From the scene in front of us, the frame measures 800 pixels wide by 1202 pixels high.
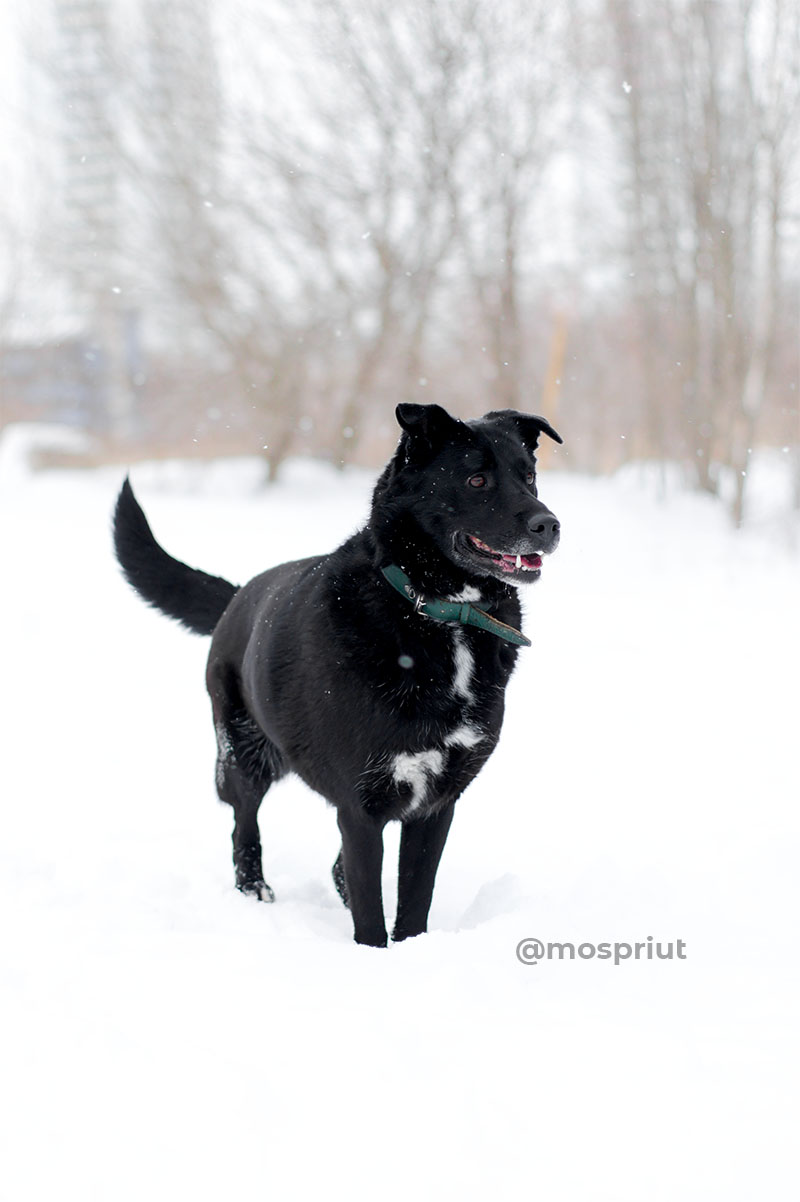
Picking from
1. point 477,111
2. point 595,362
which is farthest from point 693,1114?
point 595,362

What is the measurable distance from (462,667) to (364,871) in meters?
0.63

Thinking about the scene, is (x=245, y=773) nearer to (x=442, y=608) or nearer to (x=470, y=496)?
(x=442, y=608)

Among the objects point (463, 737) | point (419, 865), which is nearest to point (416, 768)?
point (463, 737)

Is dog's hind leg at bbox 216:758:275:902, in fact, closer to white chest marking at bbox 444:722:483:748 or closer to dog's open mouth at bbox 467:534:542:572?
white chest marking at bbox 444:722:483:748

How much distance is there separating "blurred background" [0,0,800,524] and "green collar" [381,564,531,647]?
28.6 feet

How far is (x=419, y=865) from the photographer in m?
2.98

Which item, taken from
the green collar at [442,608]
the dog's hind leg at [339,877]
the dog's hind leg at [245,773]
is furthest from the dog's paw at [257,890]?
the green collar at [442,608]

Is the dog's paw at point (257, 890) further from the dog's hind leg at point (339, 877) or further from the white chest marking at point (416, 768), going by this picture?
the white chest marking at point (416, 768)

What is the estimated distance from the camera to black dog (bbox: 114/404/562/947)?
8.86 feet

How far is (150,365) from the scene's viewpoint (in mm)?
16297

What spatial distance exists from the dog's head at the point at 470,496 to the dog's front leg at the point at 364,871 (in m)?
0.76

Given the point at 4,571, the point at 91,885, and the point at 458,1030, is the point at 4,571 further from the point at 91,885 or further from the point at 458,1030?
the point at 458,1030

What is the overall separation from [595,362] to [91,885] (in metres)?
20.5

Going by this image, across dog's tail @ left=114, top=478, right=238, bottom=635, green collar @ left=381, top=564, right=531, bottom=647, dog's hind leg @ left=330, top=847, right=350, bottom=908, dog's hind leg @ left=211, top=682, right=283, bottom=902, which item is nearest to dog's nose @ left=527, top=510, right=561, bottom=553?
green collar @ left=381, top=564, right=531, bottom=647
